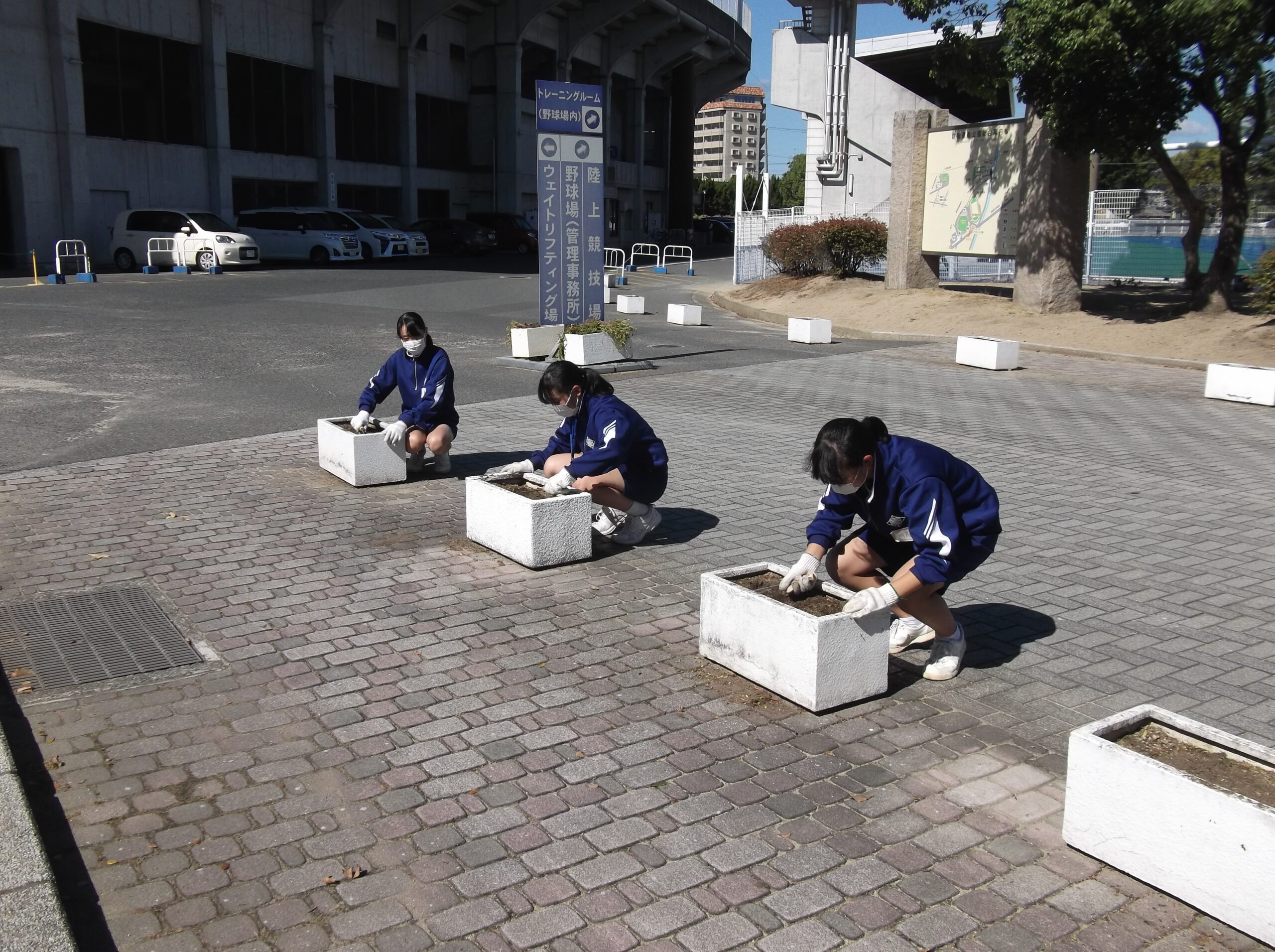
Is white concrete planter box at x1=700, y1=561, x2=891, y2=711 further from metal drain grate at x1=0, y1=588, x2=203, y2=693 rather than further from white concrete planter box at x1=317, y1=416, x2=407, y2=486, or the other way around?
white concrete planter box at x1=317, y1=416, x2=407, y2=486

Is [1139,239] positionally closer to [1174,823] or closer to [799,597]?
[799,597]

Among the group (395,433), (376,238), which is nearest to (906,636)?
(395,433)

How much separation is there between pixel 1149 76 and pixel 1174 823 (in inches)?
623

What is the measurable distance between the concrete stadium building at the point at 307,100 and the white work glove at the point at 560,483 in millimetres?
25781

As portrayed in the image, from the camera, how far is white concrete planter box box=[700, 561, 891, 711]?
463cm

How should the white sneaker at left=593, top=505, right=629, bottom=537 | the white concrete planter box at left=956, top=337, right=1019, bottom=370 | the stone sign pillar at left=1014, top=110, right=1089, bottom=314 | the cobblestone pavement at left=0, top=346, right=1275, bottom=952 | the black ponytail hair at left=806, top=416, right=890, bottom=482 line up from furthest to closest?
the stone sign pillar at left=1014, top=110, right=1089, bottom=314 → the white concrete planter box at left=956, top=337, right=1019, bottom=370 → the white sneaker at left=593, top=505, right=629, bottom=537 → the black ponytail hair at left=806, top=416, right=890, bottom=482 → the cobblestone pavement at left=0, top=346, right=1275, bottom=952

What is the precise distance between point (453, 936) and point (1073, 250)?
1864cm

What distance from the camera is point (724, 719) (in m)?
4.66

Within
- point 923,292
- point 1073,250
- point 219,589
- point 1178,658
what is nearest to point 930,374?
point 1073,250

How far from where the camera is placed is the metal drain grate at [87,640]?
5.00m

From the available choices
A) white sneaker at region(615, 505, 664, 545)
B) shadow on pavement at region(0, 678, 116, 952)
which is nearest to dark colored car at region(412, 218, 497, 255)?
white sneaker at region(615, 505, 664, 545)

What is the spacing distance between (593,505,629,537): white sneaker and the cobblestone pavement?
0.15 metres

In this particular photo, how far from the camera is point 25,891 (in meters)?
3.15

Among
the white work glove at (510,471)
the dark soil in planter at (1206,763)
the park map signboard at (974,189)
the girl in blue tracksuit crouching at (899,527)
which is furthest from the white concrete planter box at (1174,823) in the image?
the park map signboard at (974,189)
